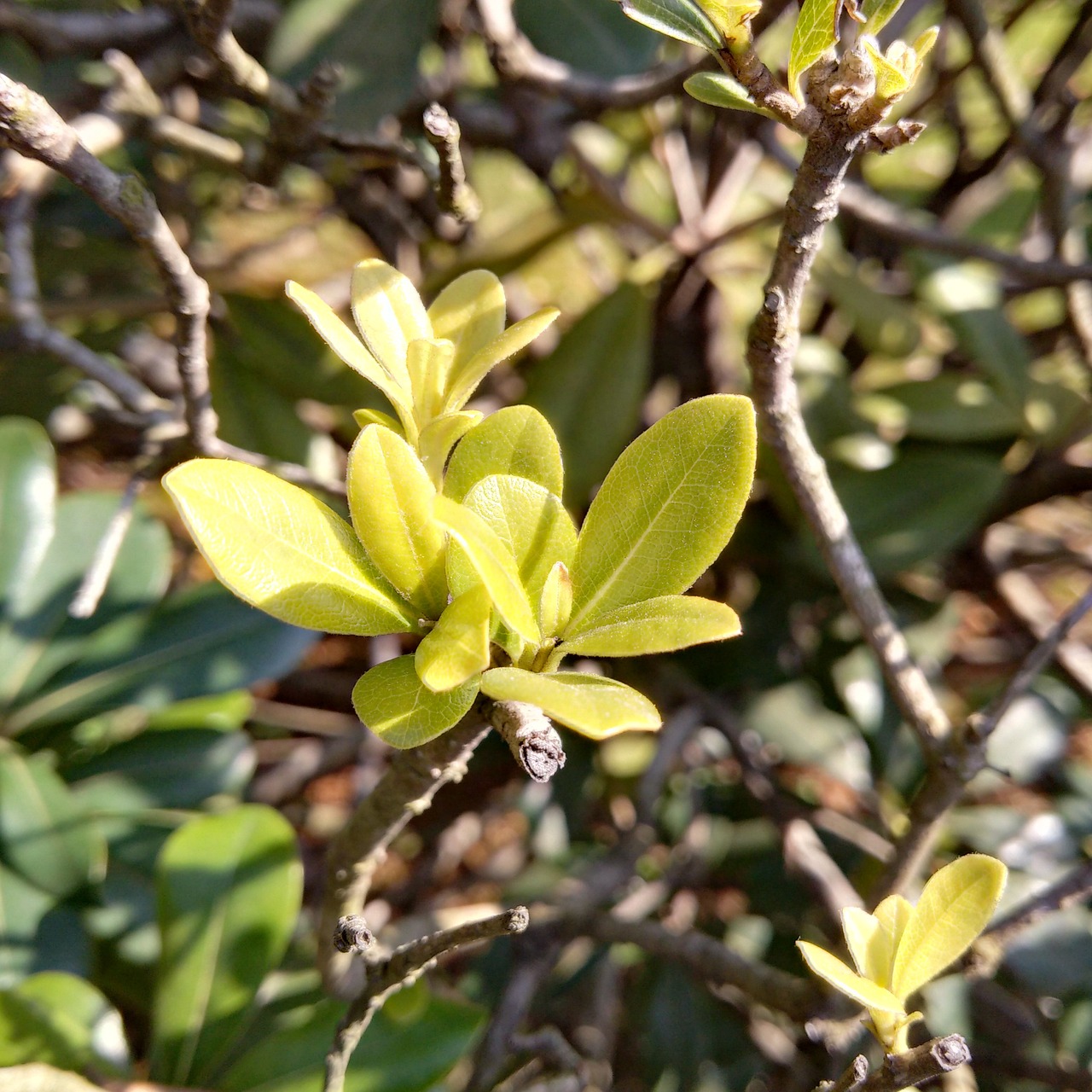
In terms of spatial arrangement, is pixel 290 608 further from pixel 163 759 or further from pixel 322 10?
pixel 322 10

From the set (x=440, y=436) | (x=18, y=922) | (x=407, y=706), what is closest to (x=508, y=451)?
(x=440, y=436)

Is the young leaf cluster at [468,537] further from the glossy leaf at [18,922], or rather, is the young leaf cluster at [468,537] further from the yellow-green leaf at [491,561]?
the glossy leaf at [18,922]

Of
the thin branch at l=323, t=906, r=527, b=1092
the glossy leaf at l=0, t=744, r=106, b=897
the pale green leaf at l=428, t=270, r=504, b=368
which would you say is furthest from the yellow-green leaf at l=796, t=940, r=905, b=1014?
the glossy leaf at l=0, t=744, r=106, b=897

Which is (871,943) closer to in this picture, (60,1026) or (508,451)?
(508,451)

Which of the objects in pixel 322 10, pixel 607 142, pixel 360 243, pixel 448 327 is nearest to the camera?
pixel 448 327

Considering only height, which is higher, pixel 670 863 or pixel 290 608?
pixel 290 608

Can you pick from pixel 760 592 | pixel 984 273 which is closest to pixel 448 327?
pixel 760 592

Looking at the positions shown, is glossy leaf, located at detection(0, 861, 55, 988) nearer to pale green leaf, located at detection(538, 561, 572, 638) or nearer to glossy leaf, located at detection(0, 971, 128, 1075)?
glossy leaf, located at detection(0, 971, 128, 1075)
